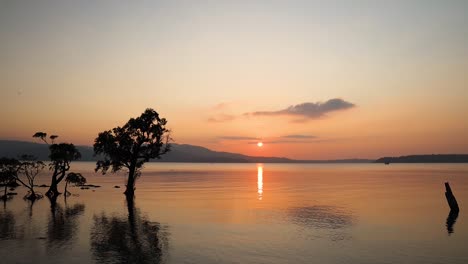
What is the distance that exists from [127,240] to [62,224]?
13952 millimetres

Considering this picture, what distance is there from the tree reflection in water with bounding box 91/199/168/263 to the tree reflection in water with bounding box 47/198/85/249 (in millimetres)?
2385

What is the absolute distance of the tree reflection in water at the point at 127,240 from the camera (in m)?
30.3

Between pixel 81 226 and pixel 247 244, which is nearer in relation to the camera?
pixel 247 244

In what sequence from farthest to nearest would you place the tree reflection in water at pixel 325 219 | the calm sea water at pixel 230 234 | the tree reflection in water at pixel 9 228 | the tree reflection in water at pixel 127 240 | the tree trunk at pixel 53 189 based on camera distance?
1. the tree trunk at pixel 53 189
2. the tree reflection in water at pixel 325 219
3. the tree reflection in water at pixel 9 228
4. the calm sea water at pixel 230 234
5. the tree reflection in water at pixel 127 240

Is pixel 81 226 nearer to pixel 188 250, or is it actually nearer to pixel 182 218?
pixel 182 218

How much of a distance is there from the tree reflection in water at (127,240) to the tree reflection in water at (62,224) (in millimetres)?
2385

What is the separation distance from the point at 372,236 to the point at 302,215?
16.1m

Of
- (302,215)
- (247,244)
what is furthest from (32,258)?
(302,215)

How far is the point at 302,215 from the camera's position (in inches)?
2167

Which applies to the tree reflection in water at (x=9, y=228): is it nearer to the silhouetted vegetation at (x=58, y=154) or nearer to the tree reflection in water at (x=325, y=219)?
the silhouetted vegetation at (x=58, y=154)

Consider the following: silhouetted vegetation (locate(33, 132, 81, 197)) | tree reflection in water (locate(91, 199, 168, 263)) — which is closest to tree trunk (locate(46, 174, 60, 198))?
silhouetted vegetation (locate(33, 132, 81, 197))

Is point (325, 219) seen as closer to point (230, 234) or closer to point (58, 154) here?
point (230, 234)

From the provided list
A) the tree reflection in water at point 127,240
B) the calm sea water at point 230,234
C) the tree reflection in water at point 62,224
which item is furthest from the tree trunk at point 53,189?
the tree reflection in water at point 127,240

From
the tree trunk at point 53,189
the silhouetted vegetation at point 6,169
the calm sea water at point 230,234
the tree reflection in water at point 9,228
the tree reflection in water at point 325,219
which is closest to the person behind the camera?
the calm sea water at point 230,234
